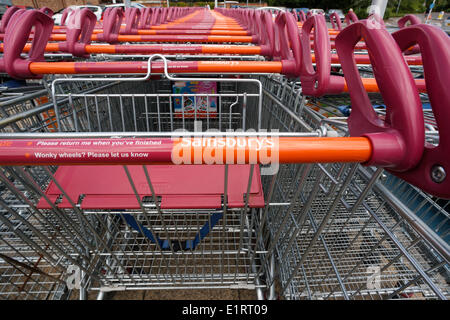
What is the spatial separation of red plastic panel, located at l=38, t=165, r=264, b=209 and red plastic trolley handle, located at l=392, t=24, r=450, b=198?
23.2 inches

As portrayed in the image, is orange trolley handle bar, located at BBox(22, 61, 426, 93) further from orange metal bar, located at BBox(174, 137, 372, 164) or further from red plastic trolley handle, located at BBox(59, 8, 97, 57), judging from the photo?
orange metal bar, located at BBox(174, 137, 372, 164)

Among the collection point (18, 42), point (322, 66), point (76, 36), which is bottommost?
point (322, 66)

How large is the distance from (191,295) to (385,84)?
1642 millimetres

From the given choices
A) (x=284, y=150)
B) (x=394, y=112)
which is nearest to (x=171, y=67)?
(x=284, y=150)

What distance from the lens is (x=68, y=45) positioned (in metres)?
1.61

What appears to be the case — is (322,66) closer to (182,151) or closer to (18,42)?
(182,151)

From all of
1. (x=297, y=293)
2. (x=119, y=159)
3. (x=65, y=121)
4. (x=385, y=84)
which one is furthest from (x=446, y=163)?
(x=65, y=121)

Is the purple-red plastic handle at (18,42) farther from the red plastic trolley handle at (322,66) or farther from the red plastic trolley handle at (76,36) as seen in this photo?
the red plastic trolley handle at (322,66)

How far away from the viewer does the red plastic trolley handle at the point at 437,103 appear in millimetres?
525

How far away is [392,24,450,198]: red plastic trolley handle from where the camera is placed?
525 millimetres

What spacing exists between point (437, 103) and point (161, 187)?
3.42 ft

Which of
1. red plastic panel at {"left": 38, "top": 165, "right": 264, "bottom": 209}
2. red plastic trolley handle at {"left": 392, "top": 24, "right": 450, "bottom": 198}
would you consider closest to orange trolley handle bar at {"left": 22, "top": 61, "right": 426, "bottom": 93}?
red plastic panel at {"left": 38, "top": 165, "right": 264, "bottom": 209}

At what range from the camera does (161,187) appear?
113cm
